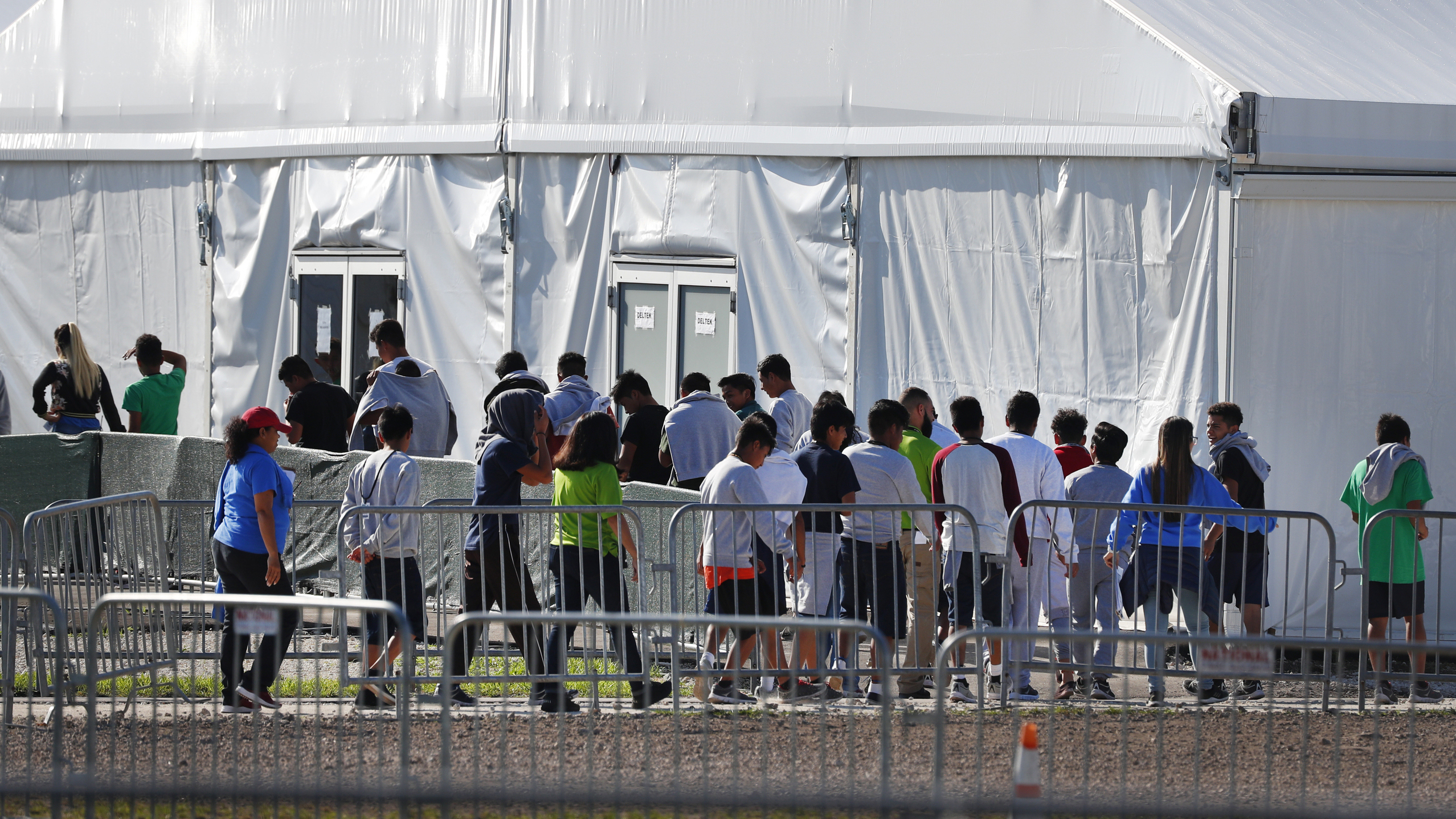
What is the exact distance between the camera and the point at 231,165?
15312 mm

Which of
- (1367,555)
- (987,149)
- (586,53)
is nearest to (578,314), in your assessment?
(586,53)

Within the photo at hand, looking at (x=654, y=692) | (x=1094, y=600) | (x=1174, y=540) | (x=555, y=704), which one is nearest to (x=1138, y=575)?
(x=1174, y=540)

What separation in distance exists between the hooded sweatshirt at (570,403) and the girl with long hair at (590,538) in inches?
103

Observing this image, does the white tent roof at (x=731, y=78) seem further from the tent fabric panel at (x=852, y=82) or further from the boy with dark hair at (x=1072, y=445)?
the boy with dark hair at (x=1072, y=445)

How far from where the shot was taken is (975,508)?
8617mm

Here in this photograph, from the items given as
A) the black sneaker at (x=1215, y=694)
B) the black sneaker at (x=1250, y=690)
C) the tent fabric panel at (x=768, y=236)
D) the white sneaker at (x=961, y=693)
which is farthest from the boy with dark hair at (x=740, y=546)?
the tent fabric panel at (x=768, y=236)

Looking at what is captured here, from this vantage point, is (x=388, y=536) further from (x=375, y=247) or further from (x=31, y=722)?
(x=375, y=247)

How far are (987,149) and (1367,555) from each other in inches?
169

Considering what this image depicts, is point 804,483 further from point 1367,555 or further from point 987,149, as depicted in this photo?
point 987,149

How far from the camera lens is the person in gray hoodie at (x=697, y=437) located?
10445mm

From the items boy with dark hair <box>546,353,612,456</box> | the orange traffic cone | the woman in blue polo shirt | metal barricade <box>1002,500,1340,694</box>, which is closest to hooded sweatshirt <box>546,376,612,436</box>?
boy with dark hair <box>546,353,612,456</box>

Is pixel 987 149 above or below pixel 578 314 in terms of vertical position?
above

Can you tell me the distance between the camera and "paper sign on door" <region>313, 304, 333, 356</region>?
14.9 m

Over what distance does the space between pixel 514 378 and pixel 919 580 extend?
3411 mm
